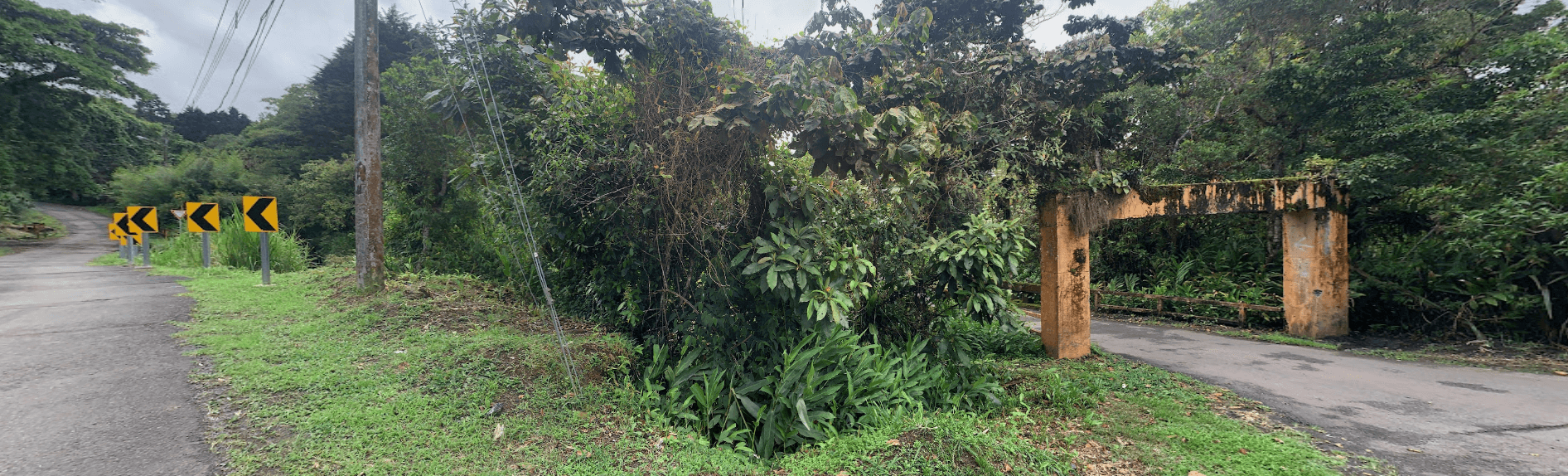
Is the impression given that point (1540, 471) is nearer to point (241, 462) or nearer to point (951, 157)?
point (951, 157)

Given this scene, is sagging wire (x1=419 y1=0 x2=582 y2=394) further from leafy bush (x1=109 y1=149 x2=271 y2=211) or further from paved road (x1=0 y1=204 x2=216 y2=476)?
leafy bush (x1=109 y1=149 x2=271 y2=211)

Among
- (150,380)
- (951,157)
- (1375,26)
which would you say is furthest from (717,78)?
(1375,26)

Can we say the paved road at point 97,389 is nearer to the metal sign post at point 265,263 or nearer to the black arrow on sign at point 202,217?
the metal sign post at point 265,263

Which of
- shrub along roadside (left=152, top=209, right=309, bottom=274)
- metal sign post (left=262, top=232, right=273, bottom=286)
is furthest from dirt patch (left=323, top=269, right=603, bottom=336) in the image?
shrub along roadside (left=152, top=209, right=309, bottom=274)

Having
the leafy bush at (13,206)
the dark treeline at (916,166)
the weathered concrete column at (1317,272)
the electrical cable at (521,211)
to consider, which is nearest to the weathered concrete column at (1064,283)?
the dark treeline at (916,166)

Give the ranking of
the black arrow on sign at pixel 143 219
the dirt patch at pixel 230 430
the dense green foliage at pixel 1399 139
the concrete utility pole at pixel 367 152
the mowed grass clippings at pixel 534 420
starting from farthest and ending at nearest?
the black arrow on sign at pixel 143 219, the dense green foliage at pixel 1399 139, the concrete utility pole at pixel 367 152, the mowed grass clippings at pixel 534 420, the dirt patch at pixel 230 430

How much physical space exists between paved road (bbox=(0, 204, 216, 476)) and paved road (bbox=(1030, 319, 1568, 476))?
23.4ft

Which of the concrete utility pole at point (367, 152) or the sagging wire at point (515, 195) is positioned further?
the concrete utility pole at point (367, 152)

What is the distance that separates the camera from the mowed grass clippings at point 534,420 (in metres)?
3.43

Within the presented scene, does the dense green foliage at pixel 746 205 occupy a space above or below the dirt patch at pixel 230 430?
above

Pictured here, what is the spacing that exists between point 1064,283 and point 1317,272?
4.87m

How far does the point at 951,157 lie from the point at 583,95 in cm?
360

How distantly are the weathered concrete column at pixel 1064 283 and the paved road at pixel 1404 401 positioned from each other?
43.4 inches

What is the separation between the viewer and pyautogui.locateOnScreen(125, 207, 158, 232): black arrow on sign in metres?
11.9
